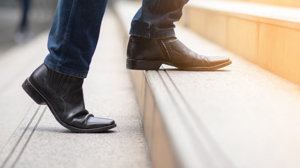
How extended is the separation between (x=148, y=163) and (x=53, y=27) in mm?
479

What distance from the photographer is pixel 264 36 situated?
142cm

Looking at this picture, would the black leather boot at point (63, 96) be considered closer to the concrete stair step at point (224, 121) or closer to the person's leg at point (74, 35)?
the person's leg at point (74, 35)

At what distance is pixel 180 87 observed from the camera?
1.03 metres

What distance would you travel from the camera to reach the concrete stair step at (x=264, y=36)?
3.90 ft

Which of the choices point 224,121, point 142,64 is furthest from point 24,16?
point 224,121

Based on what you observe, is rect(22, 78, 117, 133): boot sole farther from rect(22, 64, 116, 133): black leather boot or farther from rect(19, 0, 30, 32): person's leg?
rect(19, 0, 30, 32): person's leg

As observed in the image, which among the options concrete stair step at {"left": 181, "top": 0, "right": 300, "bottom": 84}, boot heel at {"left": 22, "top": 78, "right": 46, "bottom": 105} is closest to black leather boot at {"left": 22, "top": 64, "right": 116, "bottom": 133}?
boot heel at {"left": 22, "top": 78, "right": 46, "bottom": 105}

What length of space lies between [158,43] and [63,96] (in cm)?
36

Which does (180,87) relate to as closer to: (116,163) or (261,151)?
(116,163)

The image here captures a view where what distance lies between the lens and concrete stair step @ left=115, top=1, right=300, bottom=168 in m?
0.63

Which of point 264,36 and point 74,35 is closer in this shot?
point 74,35

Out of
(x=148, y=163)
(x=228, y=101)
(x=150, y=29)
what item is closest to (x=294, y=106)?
(x=228, y=101)

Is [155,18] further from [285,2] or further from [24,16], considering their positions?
[24,16]

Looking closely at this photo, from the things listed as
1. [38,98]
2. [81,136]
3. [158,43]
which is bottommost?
[81,136]
